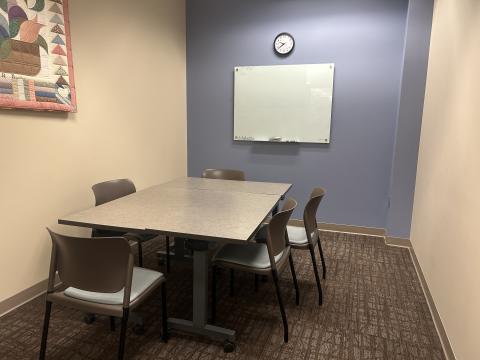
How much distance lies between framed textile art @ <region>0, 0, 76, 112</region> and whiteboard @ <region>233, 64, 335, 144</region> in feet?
6.84

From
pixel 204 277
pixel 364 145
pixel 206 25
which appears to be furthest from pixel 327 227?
pixel 206 25

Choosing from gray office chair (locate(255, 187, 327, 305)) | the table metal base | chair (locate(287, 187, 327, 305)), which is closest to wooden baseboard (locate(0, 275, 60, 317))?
the table metal base

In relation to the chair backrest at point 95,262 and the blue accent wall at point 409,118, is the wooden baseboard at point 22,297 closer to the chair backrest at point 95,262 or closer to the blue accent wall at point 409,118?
the chair backrest at point 95,262

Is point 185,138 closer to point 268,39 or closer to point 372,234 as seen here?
point 268,39

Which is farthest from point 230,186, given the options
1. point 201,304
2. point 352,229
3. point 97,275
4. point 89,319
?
point 352,229

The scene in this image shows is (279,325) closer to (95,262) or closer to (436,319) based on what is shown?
(436,319)

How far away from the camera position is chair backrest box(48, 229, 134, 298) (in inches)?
58.9

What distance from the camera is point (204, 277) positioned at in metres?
2.01

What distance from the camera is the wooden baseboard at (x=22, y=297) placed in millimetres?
2248

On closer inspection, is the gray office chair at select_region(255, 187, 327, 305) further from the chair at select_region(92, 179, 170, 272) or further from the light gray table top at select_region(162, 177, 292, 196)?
the chair at select_region(92, 179, 170, 272)

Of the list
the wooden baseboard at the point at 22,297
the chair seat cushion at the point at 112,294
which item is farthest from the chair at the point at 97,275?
the wooden baseboard at the point at 22,297

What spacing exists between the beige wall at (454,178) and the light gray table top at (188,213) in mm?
1103

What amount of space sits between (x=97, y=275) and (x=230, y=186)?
160 cm

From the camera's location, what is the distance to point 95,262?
153cm
